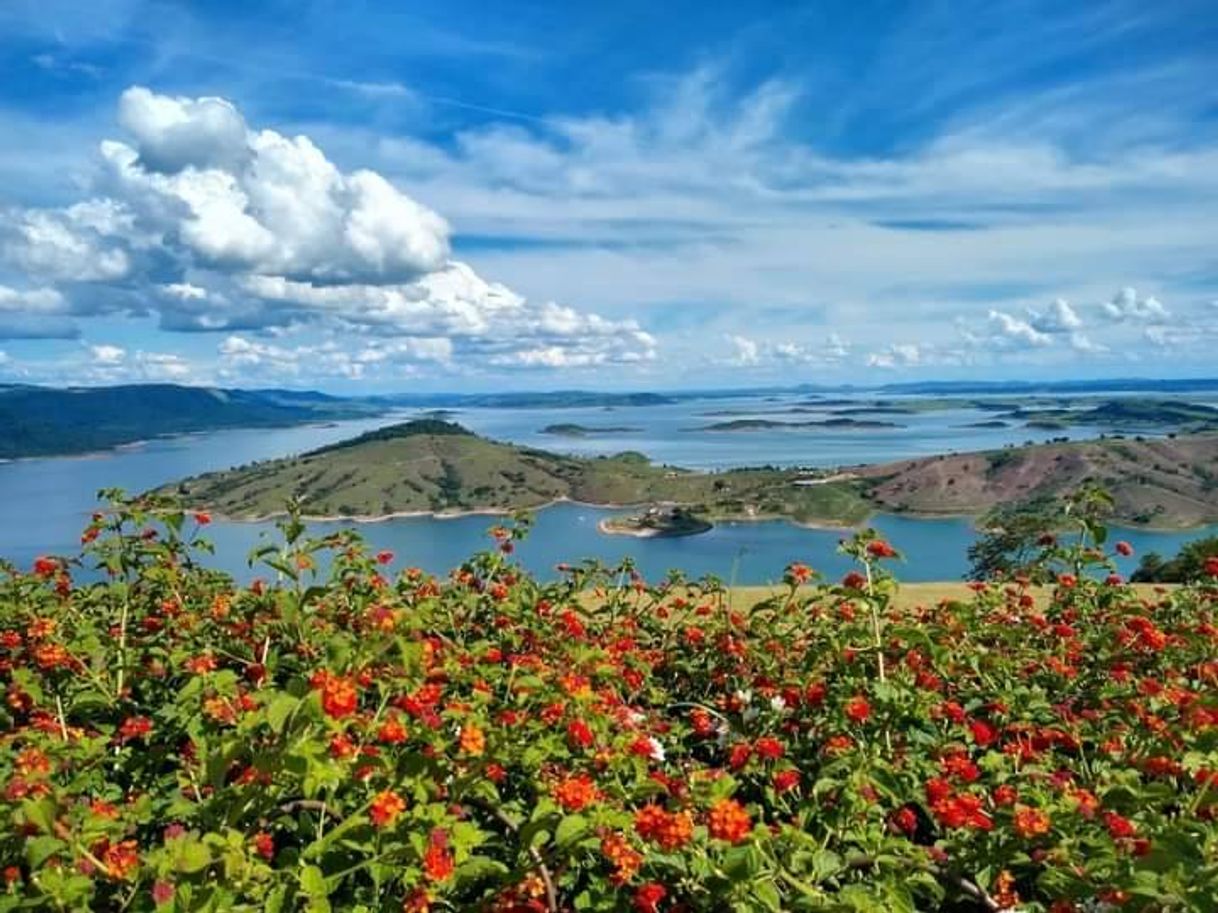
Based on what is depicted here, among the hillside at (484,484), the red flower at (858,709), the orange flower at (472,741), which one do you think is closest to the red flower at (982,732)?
the red flower at (858,709)

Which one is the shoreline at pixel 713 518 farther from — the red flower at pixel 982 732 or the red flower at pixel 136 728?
the red flower at pixel 136 728

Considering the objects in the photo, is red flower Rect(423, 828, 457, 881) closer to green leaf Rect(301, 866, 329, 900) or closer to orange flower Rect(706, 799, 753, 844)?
green leaf Rect(301, 866, 329, 900)

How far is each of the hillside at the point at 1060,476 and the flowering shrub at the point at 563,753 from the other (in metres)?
116

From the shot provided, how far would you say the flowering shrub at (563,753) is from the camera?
2.13 metres

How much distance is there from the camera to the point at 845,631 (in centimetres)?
430

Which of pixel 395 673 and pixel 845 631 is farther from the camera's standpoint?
pixel 845 631

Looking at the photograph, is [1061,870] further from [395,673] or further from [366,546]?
[366,546]

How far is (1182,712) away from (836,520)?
10792cm

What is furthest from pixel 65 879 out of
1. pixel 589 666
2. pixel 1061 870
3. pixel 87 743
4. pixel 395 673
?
pixel 1061 870

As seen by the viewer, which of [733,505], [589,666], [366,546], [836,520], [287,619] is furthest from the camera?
[733,505]

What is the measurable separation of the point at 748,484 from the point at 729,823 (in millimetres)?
131669

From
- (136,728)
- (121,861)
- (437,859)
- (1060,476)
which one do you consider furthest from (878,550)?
(1060,476)

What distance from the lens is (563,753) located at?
275 centimetres

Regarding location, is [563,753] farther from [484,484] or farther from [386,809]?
[484,484]
